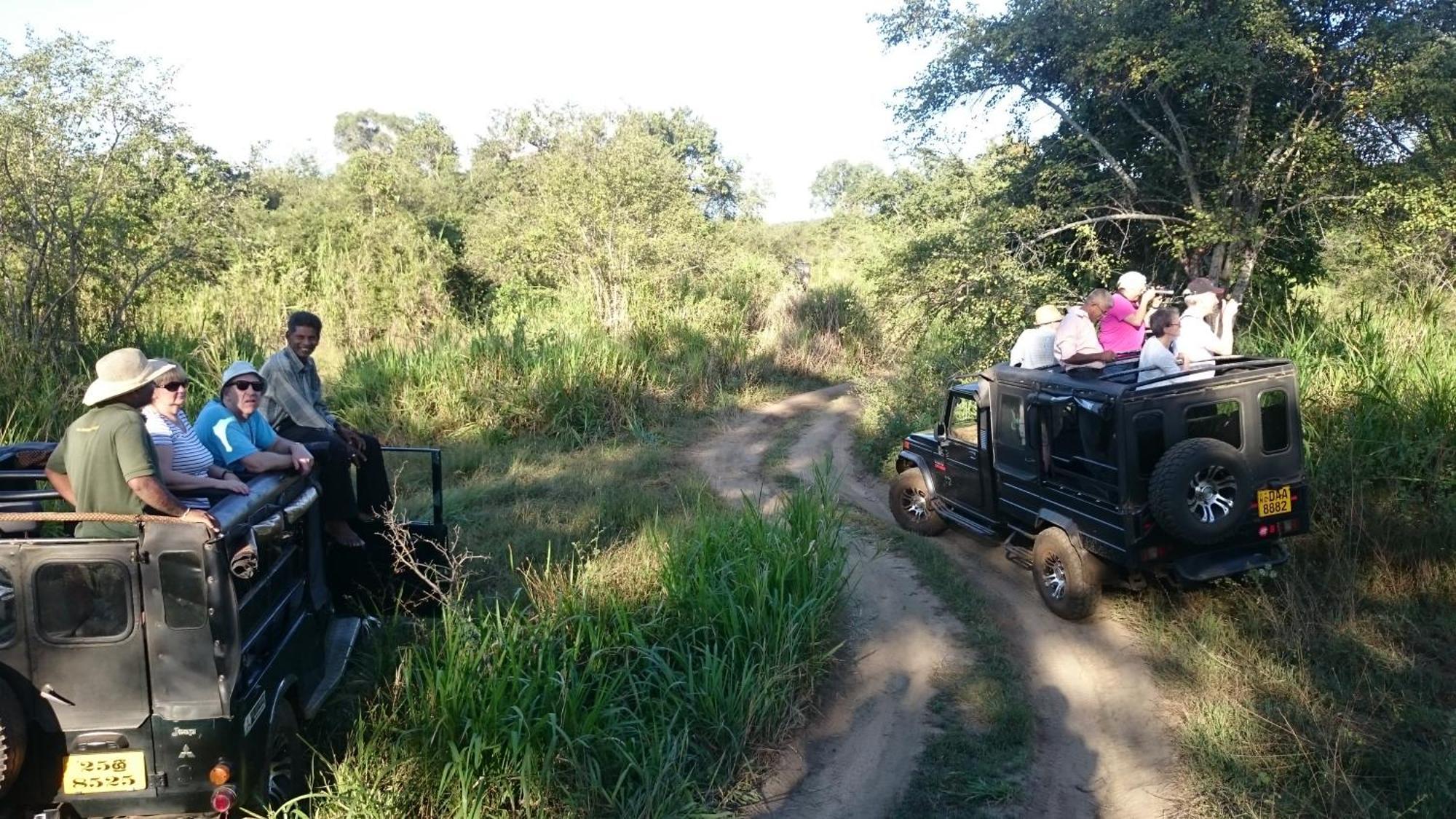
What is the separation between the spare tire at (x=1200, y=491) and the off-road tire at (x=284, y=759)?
186 inches

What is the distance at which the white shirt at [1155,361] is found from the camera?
20.8ft

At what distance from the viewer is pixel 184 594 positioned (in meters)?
3.55

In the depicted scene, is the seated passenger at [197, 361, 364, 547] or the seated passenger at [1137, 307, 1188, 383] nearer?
the seated passenger at [197, 361, 364, 547]

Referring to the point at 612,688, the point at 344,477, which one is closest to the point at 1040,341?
the point at 612,688

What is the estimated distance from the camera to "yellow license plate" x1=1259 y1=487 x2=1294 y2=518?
608 cm

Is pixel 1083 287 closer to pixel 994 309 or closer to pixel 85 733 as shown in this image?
pixel 994 309

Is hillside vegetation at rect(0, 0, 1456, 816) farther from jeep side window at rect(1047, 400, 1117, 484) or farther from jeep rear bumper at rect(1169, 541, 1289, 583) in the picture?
jeep side window at rect(1047, 400, 1117, 484)

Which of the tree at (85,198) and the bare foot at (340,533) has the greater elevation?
the tree at (85,198)

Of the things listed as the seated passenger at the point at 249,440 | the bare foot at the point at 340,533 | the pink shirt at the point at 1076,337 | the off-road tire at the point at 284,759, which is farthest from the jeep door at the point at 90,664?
the pink shirt at the point at 1076,337

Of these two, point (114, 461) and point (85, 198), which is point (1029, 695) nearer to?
point (114, 461)

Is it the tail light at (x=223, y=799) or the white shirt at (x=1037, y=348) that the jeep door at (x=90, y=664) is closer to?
the tail light at (x=223, y=799)

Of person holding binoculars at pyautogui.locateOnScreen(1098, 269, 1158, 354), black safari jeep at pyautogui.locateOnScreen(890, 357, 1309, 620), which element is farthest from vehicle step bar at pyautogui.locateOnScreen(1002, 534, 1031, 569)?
person holding binoculars at pyautogui.locateOnScreen(1098, 269, 1158, 354)

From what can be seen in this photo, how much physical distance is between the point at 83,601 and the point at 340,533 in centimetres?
215

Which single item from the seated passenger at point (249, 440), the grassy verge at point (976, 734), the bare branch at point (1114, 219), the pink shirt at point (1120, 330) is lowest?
the grassy verge at point (976, 734)
